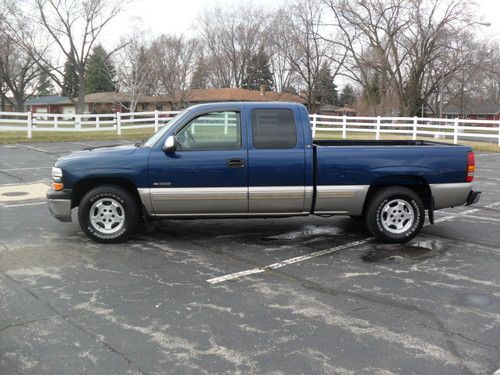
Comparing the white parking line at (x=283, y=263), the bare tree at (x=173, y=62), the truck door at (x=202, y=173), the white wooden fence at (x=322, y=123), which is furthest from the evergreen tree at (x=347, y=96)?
the truck door at (x=202, y=173)

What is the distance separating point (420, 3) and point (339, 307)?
148 feet

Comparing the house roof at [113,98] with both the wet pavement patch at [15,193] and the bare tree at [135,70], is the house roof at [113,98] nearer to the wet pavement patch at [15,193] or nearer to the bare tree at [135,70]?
the bare tree at [135,70]

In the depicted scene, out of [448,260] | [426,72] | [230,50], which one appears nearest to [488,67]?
[426,72]

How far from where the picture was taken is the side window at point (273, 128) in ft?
21.4

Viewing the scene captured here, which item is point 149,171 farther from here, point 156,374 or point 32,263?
point 156,374

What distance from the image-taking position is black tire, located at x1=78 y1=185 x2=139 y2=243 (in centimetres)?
657

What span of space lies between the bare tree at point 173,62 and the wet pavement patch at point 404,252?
184 ft

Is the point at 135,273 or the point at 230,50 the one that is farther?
the point at 230,50

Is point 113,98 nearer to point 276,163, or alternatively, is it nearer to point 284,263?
point 276,163

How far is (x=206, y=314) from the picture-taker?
14.5ft

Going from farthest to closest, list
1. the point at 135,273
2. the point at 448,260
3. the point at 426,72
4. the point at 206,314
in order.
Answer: the point at 426,72 < the point at 448,260 < the point at 135,273 < the point at 206,314

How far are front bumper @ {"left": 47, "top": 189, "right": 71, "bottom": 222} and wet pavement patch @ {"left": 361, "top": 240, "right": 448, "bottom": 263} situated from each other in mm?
3724

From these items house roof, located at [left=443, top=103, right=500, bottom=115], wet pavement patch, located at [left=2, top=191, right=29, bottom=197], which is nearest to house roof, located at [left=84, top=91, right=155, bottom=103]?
house roof, located at [left=443, top=103, right=500, bottom=115]

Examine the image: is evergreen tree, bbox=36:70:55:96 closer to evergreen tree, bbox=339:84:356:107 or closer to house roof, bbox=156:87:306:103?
house roof, bbox=156:87:306:103
